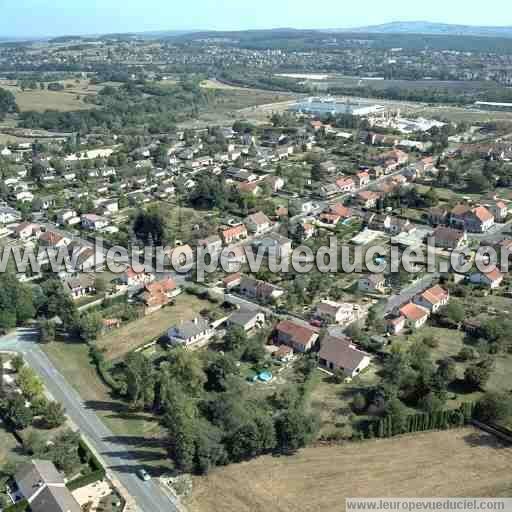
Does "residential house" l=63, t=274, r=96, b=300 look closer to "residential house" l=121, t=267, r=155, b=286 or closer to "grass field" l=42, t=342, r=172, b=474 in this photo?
"residential house" l=121, t=267, r=155, b=286

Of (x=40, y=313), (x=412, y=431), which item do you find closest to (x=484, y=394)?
(x=412, y=431)

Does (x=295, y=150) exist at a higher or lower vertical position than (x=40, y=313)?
higher

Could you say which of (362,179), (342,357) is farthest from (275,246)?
(362,179)

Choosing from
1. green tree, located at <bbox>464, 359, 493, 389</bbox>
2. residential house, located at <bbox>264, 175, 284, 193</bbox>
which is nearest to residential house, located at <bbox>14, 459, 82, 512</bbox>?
green tree, located at <bbox>464, 359, 493, 389</bbox>

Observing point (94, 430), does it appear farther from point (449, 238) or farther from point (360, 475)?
point (449, 238)

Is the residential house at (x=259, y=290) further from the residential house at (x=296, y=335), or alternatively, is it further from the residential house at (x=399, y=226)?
the residential house at (x=399, y=226)

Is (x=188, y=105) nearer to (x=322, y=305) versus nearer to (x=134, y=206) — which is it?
(x=134, y=206)
